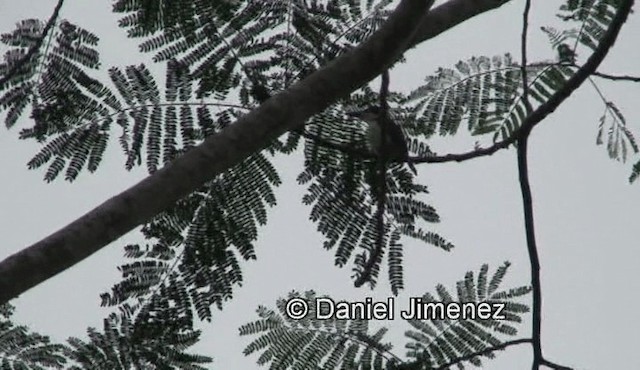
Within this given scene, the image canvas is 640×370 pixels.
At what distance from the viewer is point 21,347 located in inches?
178

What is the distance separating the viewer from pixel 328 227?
13.0 ft

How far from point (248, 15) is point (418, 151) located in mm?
985

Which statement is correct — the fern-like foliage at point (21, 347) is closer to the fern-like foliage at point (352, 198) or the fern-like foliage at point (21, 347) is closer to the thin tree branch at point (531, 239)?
the fern-like foliage at point (352, 198)

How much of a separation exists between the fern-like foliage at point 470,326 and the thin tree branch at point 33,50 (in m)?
2.17

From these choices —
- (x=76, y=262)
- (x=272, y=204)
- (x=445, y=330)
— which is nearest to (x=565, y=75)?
(x=445, y=330)

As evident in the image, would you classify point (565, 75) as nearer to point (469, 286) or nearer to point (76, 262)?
point (469, 286)

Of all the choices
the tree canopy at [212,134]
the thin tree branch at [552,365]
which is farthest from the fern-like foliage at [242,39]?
the thin tree branch at [552,365]

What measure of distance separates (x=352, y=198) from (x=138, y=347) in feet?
3.65

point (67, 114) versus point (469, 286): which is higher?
point (67, 114)

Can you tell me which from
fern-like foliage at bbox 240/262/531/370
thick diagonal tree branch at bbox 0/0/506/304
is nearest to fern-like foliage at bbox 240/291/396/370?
fern-like foliage at bbox 240/262/531/370

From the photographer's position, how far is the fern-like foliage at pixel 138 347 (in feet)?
12.4

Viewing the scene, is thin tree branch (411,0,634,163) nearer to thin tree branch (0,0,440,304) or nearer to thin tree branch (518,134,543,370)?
thin tree branch (518,134,543,370)

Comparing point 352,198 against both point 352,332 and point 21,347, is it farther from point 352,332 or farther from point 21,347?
point 21,347

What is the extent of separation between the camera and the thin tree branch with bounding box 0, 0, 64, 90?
12.0 feet
